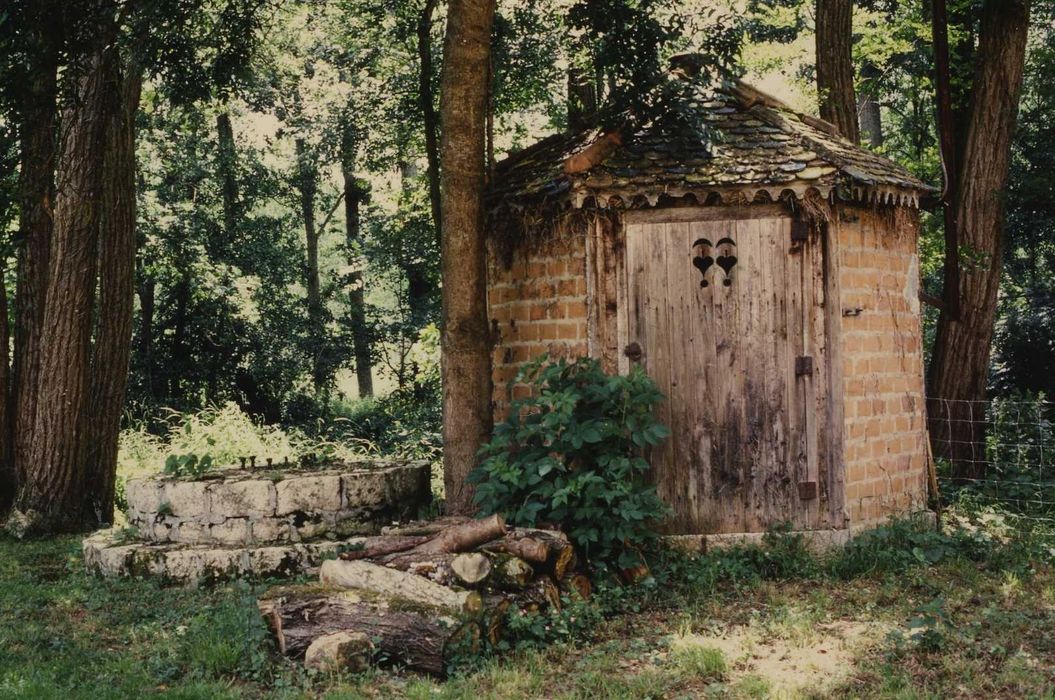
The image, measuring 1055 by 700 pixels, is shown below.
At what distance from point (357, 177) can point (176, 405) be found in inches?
322

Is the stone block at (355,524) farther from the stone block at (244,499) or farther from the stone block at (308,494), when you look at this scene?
the stone block at (244,499)

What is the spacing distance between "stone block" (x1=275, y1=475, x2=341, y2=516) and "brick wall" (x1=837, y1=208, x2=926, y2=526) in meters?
4.30

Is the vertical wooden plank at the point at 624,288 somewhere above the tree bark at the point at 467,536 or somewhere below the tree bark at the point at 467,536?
above

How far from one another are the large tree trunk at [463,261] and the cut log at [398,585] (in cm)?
232

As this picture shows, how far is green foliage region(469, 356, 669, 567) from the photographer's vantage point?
7.40m

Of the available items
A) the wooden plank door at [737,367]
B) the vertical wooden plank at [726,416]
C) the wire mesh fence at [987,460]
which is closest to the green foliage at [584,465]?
the wooden plank door at [737,367]

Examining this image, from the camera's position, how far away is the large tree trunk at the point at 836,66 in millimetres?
11914

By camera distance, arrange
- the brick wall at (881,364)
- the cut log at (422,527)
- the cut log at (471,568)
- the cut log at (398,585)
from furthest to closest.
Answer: the brick wall at (881,364)
the cut log at (422,527)
the cut log at (471,568)
the cut log at (398,585)

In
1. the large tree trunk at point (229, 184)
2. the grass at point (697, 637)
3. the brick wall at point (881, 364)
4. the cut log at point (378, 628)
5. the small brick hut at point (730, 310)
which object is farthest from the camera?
the large tree trunk at point (229, 184)

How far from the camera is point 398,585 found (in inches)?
251

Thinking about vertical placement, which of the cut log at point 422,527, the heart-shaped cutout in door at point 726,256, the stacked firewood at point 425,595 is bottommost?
the stacked firewood at point 425,595

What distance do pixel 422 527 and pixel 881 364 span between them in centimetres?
434

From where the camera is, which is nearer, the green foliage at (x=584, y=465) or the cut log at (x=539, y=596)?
the cut log at (x=539, y=596)

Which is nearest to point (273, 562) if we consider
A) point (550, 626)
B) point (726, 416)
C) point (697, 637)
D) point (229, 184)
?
point (550, 626)
